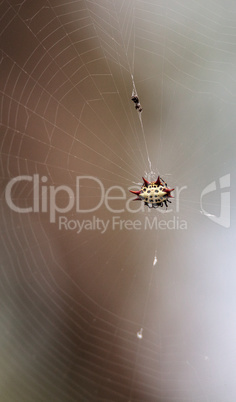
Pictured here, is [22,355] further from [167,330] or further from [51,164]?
[51,164]

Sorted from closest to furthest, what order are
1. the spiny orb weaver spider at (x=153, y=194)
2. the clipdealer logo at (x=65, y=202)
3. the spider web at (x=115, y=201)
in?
the spider web at (x=115, y=201), the clipdealer logo at (x=65, y=202), the spiny orb weaver spider at (x=153, y=194)

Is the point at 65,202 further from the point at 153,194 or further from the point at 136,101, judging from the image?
the point at 136,101

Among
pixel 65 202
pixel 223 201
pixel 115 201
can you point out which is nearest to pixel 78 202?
pixel 65 202

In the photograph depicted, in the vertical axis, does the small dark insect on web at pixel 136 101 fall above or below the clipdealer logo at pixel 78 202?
above

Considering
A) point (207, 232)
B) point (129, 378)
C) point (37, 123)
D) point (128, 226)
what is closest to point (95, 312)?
point (129, 378)

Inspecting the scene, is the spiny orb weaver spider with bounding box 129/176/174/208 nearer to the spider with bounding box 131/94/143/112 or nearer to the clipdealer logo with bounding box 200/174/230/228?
the clipdealer logo with bounding box 200/174/230/228

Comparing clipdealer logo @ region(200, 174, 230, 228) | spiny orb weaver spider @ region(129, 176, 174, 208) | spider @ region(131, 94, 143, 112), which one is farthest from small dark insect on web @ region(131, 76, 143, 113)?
clipdealer logo @ region(200, 174, 230, 228)

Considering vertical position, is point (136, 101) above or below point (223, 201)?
above

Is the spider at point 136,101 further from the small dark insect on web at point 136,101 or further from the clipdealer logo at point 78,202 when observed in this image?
the clipdealer logo at point 78,202

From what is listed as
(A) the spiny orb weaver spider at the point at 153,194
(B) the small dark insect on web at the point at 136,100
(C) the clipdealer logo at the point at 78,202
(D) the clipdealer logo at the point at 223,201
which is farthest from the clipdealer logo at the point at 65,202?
(B) the small dark insect on web at the point at 136,100
